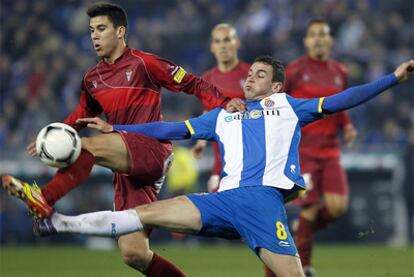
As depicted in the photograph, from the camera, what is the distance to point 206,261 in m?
13.1

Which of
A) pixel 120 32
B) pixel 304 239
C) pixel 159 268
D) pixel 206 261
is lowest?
pixel 206 261

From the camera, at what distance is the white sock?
6184 mm

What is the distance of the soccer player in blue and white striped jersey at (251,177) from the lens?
21.0 feet

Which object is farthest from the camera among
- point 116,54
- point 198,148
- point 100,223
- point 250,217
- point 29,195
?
point 198,148

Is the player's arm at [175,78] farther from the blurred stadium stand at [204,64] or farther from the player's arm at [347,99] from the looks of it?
the blurred stadium stand at [204,64]

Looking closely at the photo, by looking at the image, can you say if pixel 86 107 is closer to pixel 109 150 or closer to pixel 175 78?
pixel 175 78

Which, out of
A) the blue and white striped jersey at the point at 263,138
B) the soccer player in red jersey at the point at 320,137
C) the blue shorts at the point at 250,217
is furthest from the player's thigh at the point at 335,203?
the blue shorts at the point at 250,217

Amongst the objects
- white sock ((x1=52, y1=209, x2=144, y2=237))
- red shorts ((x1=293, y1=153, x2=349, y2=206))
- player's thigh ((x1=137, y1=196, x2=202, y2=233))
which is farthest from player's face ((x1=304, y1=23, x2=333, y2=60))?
white sock ((x1=52, y1=209, x2=144, y2=237))

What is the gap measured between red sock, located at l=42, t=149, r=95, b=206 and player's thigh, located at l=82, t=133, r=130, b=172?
94mm

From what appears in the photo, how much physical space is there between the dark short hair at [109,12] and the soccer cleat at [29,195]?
76.4 inches

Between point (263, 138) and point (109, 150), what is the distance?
3.66 feet

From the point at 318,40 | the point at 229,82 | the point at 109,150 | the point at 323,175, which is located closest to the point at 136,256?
the point at 109,150

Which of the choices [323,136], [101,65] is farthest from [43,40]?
[101,65]

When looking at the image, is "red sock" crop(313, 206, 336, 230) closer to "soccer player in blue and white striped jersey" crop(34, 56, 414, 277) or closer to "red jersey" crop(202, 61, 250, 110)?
"red jersey" crop(202, 61, 250, 110)
